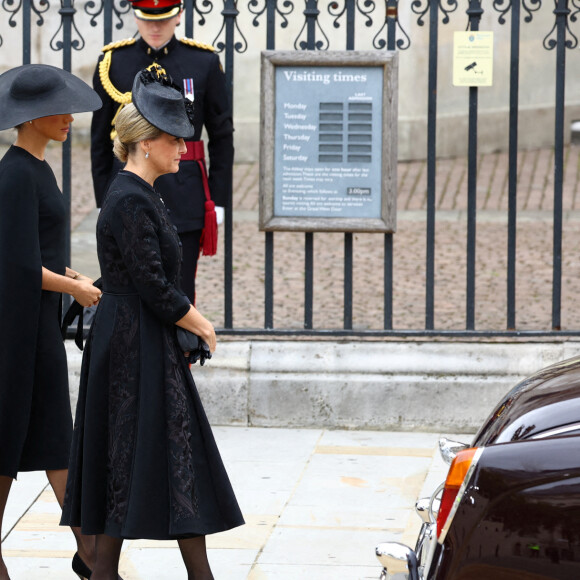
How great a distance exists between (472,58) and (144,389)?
10.0 feet

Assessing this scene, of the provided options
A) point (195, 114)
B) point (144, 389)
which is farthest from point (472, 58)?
point (144, 389)

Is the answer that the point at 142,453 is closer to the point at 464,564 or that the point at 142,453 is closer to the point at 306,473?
the point at 464,564

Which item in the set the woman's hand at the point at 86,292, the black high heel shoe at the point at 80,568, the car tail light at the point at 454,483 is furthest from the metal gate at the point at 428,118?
the car tail light at the point at 454,483

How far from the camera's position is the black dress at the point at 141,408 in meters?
3.73

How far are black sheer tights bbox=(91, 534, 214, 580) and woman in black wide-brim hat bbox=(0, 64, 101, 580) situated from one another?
252mm

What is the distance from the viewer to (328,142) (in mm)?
6105

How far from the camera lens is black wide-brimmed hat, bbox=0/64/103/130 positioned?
415 cm

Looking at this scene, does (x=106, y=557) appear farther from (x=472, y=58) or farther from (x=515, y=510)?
(x=472, y=58)

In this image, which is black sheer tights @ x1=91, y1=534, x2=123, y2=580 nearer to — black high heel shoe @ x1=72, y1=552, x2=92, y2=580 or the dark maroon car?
black high heel shoe @ x1=72, y1=552, x2=92, y2=580

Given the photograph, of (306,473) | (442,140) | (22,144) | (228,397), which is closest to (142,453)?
(22,144)

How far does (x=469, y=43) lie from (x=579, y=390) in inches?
129

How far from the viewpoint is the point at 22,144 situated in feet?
13.8

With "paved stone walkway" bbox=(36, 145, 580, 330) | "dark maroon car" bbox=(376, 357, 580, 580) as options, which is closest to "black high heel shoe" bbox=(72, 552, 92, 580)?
"dark maroon car" bbox=(376, 357, 580, 580)

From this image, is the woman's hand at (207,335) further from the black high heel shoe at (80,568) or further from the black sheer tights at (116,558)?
the black high heel shoe at (80,568)
